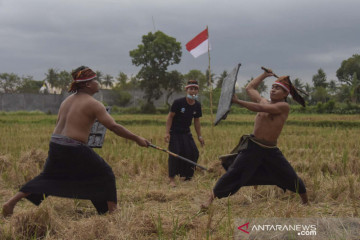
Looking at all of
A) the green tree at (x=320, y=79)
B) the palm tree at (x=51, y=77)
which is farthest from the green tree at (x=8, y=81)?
the green tree at (x=320, y=79)

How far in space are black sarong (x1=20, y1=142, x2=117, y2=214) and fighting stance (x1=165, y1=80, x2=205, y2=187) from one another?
2043 mm

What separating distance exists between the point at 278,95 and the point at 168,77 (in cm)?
3396

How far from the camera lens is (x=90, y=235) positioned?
276 cm

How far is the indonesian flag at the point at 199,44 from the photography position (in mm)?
8727

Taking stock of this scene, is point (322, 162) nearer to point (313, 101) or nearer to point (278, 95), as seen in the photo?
point (278, 95)

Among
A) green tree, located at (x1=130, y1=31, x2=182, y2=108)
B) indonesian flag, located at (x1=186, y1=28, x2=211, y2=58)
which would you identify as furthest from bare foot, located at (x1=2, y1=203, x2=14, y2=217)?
green tree, located at (x1=130, y1=31, x2=182, y2=108)

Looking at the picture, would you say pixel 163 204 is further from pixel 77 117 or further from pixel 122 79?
pixel 122 79

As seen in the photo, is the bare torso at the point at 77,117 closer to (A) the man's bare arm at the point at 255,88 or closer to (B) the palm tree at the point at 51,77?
(A) the man's bare arm at the point at 255,88

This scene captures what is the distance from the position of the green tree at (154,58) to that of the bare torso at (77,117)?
33.3m

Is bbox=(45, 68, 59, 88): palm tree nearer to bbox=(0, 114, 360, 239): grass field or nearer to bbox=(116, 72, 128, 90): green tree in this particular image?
bbox=(116, 72, 128, 90): green tree

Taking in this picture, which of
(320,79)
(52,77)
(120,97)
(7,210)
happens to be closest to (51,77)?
(52,77)

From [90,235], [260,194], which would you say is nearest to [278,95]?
[260,194]

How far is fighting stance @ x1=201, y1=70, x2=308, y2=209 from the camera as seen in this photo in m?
3.68

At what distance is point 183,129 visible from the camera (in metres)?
5.61
